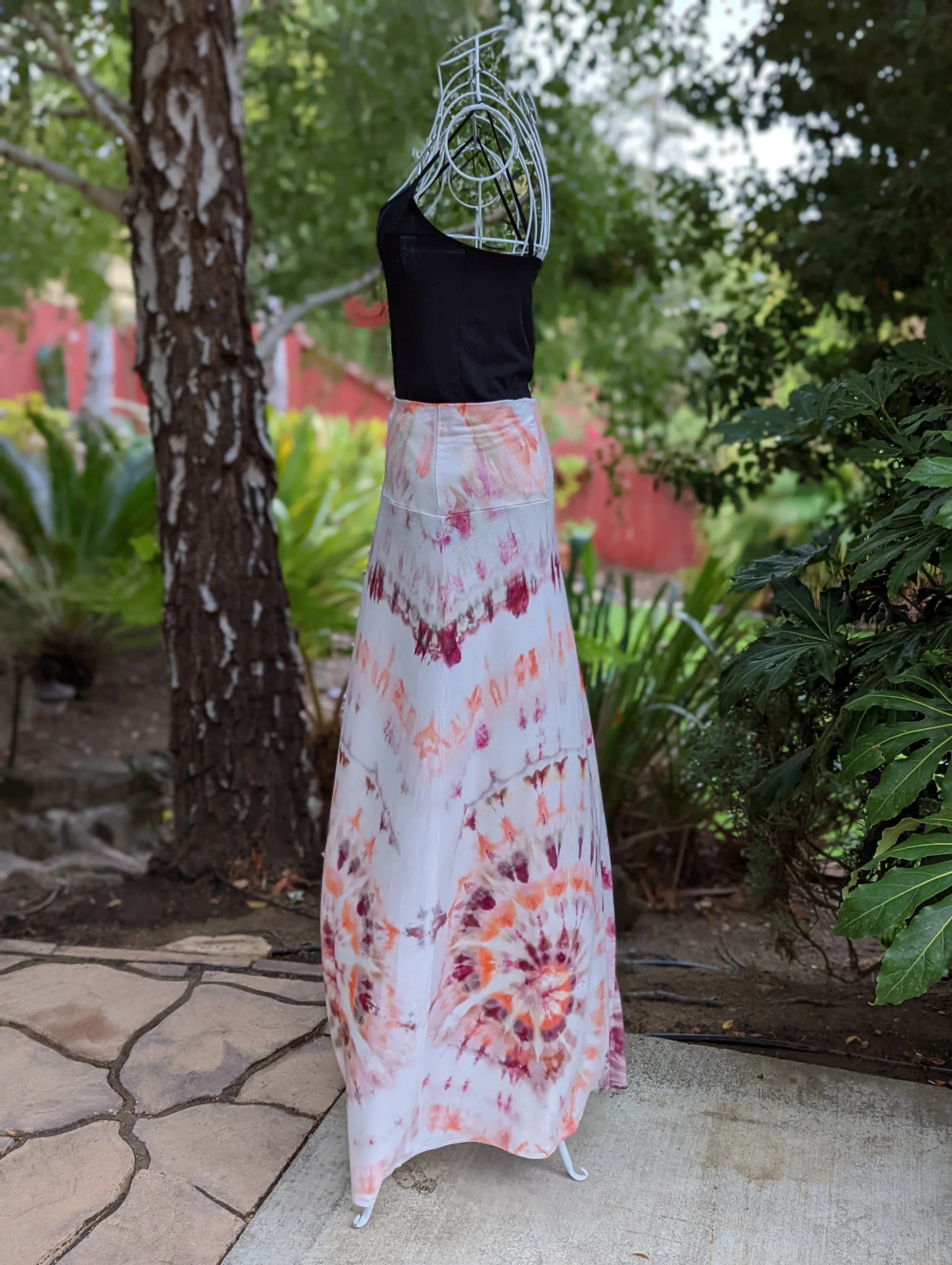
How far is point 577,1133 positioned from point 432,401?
1284 millimetres

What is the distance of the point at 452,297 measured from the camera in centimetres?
152

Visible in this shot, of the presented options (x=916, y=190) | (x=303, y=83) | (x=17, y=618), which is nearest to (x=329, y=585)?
(x=17, y=618)

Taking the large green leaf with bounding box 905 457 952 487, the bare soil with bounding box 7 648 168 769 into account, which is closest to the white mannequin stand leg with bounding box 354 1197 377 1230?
the large green leaf with bounding box 905 457 952 487

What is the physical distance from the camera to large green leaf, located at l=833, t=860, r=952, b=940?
1.47m

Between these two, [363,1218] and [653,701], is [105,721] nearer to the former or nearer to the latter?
[653,701]

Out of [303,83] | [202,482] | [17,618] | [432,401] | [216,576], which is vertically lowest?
[17,618]

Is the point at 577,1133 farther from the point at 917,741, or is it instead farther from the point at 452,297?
the point at 452,297

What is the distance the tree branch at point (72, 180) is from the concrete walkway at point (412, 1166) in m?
2.41

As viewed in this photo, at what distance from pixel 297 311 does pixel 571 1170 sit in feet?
10.3

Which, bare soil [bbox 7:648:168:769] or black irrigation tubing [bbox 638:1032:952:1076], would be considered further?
bare soil [bbox 7:648:168:769]

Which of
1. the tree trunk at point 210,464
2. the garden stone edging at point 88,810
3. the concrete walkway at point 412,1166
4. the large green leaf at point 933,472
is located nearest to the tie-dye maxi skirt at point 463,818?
the concrete walkway at point 412,1166

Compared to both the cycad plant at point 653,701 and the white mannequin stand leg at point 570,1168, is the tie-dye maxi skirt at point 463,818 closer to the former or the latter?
the white mannequin stand leg at point 570,1168

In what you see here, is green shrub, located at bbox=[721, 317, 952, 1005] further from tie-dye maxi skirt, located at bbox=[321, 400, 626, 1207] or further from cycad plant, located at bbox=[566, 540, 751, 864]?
cycad plant, located at bbox=[566, 540, 751, 864]

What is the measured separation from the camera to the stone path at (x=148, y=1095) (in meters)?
1.67
